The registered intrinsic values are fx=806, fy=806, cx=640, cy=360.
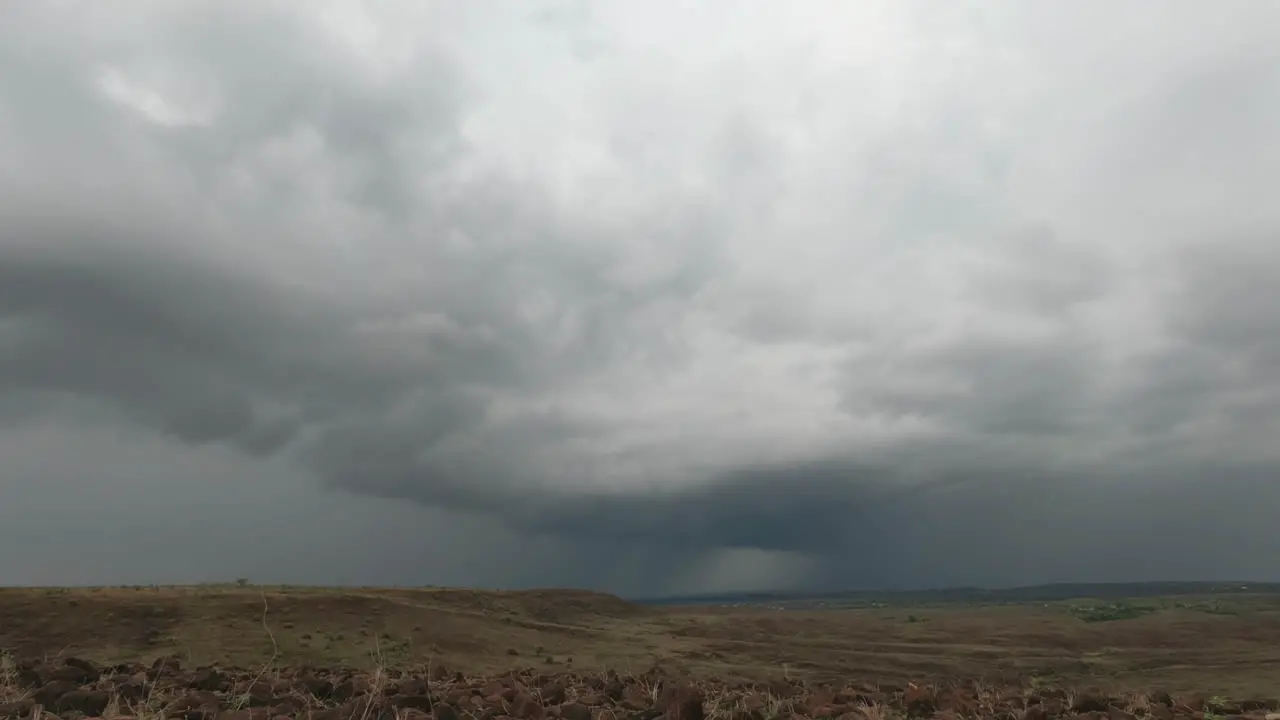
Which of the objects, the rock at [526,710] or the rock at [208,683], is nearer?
the rock at [526,710]

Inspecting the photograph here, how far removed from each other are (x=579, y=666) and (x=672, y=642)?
54.2 feet

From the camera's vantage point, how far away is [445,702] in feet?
26.0

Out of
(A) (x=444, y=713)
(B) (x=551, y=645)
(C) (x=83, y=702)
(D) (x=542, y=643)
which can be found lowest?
(B) (x=551, y=645)

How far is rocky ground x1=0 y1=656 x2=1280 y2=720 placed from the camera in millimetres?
7430

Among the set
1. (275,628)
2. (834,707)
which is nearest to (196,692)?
(834,707)

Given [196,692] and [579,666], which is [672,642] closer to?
[579,666]

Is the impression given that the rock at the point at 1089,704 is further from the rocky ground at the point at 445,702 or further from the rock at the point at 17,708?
the rock at the point at 17,708

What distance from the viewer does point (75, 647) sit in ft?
113

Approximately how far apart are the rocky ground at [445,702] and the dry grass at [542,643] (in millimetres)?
15266

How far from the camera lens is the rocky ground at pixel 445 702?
743cm

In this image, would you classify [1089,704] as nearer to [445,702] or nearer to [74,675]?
[445,702]

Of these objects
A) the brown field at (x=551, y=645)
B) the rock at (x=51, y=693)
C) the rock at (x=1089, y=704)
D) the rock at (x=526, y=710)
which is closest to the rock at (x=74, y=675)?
the rock at (x=51, y=693)

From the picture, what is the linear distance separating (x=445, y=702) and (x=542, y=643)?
139 ft

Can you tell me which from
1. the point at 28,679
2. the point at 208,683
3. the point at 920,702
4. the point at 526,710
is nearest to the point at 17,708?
the point at 28,679
